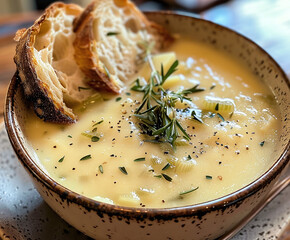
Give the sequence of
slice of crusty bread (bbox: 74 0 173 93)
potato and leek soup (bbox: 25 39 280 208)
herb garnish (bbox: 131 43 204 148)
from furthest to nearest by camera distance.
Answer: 1. slice of crusty bread (bbox: 74 0 173 93)
2. herb garnish (bbox: 131 43 204 148)
3. potato and leek soup (bbox: 25 39 280 208)

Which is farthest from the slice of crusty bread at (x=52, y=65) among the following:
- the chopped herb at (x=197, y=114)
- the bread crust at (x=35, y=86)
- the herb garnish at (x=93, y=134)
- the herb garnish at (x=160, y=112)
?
the chopped herb at (x=197, y=114)

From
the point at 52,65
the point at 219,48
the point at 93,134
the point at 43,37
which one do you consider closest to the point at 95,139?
the point at 93,134

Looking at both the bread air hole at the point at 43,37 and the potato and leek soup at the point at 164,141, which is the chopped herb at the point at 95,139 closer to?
the potato and leek soup at the point at 164,141

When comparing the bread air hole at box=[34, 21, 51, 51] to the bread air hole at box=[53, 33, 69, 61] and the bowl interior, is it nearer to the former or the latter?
the bread air hole at box=[53, 33, 69, 61]

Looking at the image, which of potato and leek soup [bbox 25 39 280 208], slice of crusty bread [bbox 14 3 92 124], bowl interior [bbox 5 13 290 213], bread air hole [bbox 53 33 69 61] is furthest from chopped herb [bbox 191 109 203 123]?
bread air hole [bbox 53 33 69 61]

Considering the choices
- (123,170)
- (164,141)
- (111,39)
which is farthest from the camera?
(111,39)

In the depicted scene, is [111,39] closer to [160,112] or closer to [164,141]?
[160,112]
